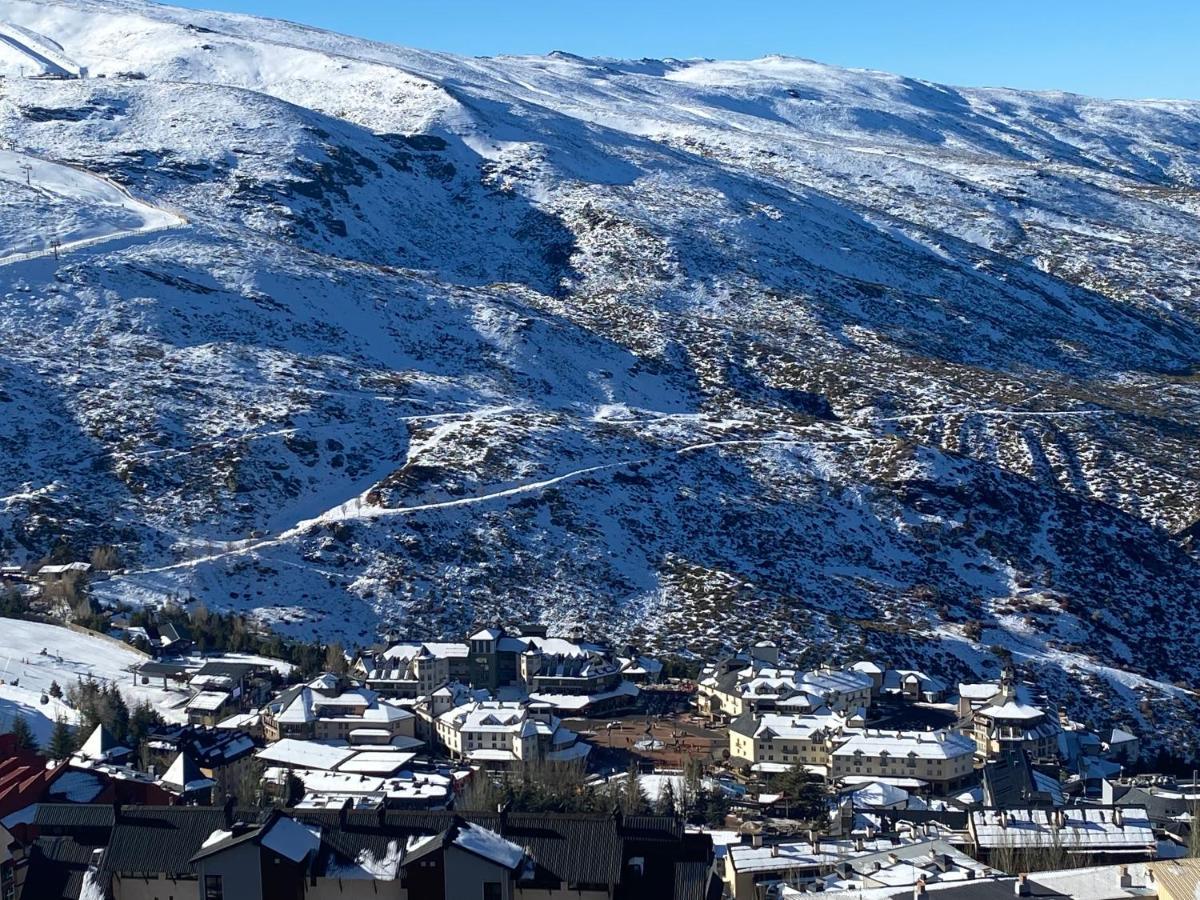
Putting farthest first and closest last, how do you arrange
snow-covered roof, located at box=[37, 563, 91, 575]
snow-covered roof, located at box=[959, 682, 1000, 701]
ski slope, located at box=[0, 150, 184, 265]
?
ski slope, located at box=[0, 150, 184, 265] < snow-covered roof, located at box=[37, 563, 91, 575] < snow-covered roof, located at box=[959, 682, 1000, 701]

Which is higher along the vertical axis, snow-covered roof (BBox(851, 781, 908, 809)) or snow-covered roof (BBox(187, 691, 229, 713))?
snow-covered roof (BBox(187, 691, 229, 713))

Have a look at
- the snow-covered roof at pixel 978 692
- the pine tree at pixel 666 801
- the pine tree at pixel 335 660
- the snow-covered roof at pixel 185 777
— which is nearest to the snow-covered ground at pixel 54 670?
the pine tree at pixel 335 660

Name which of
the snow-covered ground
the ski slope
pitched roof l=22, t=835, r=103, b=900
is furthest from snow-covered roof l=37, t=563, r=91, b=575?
Answer: the ski slope

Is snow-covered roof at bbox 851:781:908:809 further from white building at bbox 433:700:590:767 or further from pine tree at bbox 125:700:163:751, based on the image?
pine tree at bbox 125:700:163:751

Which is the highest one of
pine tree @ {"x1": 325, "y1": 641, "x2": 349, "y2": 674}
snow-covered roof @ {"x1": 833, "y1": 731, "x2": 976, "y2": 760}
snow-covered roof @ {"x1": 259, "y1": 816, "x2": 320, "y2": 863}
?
snow-covered roof @ {"x1": 259, "y1": 816, "x2": 320, "y2": 863}

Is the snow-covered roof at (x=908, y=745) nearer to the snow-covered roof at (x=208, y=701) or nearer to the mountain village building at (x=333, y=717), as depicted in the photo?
the mountain village building at (x=333, y=717)

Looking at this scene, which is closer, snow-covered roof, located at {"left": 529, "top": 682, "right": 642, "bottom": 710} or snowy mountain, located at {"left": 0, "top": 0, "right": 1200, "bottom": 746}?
snow-covered roof, located at {"left": 529, "top": 682, "right": 642, "bottom": 710}
